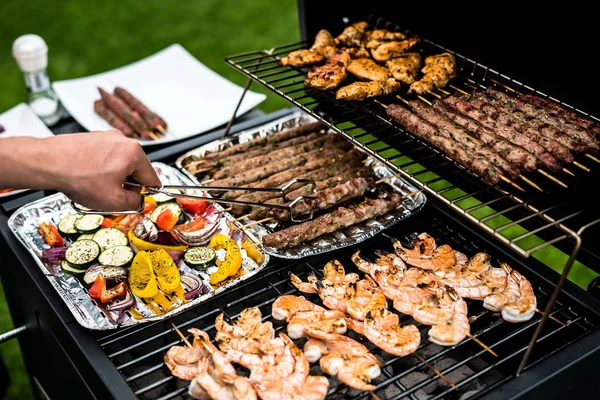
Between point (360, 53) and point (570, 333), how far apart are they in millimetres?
2085

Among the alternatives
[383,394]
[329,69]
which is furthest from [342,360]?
[329,69]

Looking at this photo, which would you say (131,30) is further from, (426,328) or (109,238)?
(426,328)

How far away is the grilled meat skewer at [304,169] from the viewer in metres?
3.81

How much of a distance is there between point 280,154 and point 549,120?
1.68 meters

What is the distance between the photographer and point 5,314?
531cm

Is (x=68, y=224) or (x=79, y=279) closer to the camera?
(x=79, y=279)

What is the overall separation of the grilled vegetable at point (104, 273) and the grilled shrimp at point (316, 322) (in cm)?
94

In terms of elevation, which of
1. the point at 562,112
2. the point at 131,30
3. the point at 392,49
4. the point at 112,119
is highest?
the point at 392,49

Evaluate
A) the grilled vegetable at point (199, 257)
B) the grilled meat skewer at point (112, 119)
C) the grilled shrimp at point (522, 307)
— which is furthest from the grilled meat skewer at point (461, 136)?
the grilled meat skewer at point (112, 119)

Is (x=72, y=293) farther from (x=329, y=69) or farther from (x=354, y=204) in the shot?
(x=329, y=69)

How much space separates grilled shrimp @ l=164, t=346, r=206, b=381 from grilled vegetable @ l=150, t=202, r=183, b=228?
110 cm

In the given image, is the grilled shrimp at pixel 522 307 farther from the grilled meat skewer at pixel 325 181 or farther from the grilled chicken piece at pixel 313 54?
the grilled chicken piece at pixel 313 54

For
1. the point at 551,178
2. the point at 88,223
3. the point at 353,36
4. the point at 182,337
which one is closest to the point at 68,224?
the point at 88,223

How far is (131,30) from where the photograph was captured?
1009 centimetres
